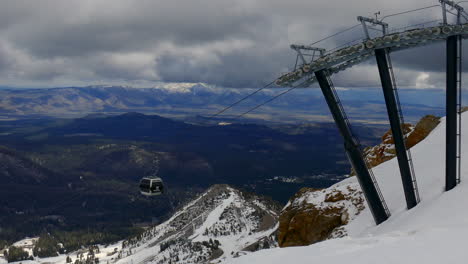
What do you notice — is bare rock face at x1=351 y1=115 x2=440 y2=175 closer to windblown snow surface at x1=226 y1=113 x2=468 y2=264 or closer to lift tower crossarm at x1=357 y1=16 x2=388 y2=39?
windblown snow surface at x1=226 y1=113 x2=468 y2=264

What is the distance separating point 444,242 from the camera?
695 inches

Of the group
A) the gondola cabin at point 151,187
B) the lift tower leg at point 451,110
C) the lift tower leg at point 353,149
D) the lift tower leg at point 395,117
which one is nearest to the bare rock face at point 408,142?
the lift tower leg at point 353,149

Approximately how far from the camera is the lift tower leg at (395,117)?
3198 cm

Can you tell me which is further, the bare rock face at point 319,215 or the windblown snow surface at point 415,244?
the bare rock face at point 319,215

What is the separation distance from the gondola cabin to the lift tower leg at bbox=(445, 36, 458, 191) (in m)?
48.9

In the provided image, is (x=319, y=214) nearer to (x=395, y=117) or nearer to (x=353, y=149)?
(x=353, y=149)

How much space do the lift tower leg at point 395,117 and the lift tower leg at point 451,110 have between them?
3213 mm

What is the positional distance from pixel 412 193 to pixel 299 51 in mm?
17931

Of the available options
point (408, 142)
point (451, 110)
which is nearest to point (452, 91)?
point (451, 110)

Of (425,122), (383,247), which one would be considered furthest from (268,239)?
(383,247)

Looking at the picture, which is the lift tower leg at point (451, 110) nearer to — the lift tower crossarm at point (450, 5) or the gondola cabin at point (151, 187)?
the lift tower crossarm at point (450, 5)

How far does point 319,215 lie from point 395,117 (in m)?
17.7

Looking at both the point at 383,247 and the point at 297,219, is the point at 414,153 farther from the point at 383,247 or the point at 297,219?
the point at 383,247

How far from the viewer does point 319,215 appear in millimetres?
44812
